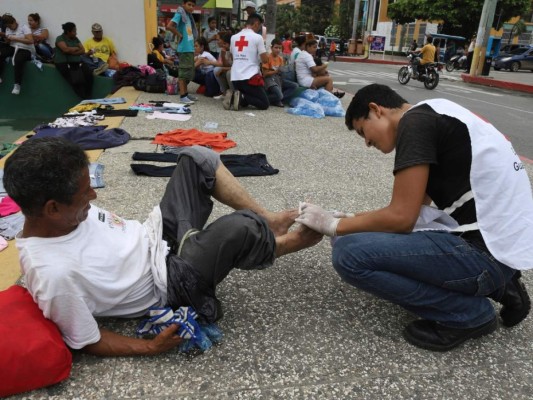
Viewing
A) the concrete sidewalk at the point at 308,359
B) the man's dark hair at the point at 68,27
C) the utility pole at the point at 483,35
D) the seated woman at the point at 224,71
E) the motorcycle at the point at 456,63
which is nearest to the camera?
the concrete sidewalk at the point at 308,359

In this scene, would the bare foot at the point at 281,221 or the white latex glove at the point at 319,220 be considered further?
the bare foot at the point at 281,221

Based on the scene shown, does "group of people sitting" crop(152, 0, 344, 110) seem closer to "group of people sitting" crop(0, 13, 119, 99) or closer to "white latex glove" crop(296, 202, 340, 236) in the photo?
"group of people sitting" crop(0, 13, 119, 99)

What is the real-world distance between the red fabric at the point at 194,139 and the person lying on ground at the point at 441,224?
3.17 metres

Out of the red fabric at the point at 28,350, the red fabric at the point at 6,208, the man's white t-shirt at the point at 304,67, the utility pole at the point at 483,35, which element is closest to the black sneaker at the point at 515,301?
the red fabric at the point at 28,350

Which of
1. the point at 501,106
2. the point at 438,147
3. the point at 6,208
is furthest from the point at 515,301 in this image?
the point at 501,106

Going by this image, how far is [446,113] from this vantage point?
168 cm

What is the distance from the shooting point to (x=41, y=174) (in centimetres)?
137

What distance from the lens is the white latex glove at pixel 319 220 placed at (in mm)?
2000

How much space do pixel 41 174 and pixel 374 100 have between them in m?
1.29

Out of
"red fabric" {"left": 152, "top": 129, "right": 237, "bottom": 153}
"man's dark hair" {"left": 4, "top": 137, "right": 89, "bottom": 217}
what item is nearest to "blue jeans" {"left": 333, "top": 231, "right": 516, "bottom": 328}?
"man's dark hair" {"left": 4, "top": 137, "right": 89, "bottom": 217}

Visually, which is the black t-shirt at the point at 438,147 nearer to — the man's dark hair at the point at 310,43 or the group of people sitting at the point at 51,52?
the man's dark hair at the point at 310,43

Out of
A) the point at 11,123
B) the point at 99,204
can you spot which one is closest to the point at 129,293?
the point at 99,204

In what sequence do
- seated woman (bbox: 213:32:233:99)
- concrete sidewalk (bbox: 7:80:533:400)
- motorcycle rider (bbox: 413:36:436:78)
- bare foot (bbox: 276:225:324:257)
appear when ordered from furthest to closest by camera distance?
motorcycle rider (bbox: 413:36:436:78), seated woman (bbox: 213:32:233:99), bare foot (bbox: 276:225:324:257), concrete sidewalk (bbox: 7:80:533:400)

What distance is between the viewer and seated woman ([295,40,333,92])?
800 cm
